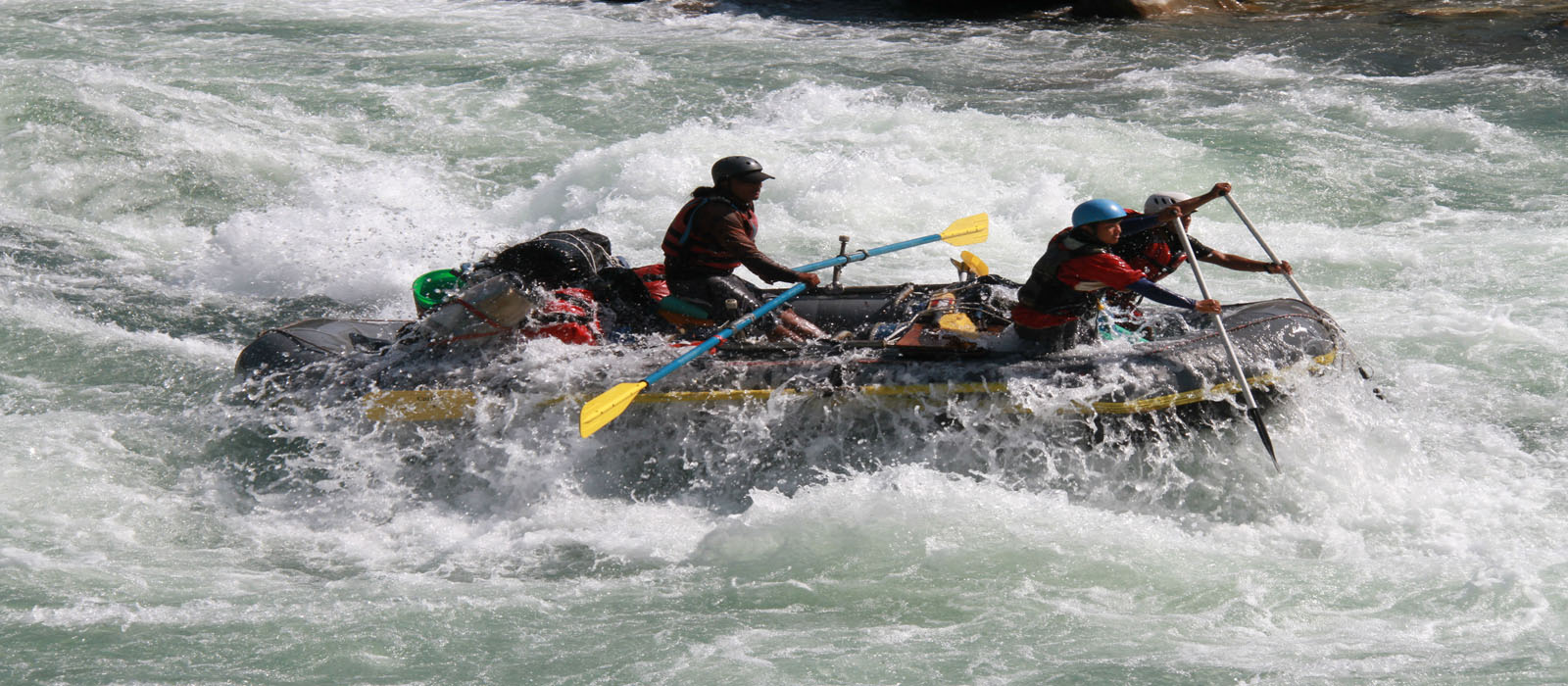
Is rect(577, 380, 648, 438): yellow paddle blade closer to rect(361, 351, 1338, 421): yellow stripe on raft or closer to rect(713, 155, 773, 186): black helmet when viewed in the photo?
rect(361, 351, 1338, 421): yellow stripe on raft

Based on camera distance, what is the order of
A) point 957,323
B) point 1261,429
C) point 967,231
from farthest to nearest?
point 967,231, point 957,323, point 1261,429

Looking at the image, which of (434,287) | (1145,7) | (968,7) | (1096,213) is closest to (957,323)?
(1096,213)

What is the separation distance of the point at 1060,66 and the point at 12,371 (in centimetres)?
1303

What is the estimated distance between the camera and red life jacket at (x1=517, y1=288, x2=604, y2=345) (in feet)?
23.2

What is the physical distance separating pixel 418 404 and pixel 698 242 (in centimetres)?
184

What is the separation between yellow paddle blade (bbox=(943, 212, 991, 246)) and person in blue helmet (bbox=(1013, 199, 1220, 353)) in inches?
75.0

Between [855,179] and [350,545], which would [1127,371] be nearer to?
[350,545]

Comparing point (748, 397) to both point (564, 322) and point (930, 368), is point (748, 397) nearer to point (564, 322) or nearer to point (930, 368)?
point (930, 368)

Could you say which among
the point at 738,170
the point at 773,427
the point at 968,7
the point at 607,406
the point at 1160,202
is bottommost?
the point at 773,427

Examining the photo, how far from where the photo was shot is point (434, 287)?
7.79m

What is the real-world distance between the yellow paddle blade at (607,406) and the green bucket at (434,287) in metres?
1.72

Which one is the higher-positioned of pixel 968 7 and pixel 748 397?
pixel 968 7

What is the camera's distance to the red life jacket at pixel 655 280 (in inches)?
296

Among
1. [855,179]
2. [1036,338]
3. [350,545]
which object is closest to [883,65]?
[855,179]
